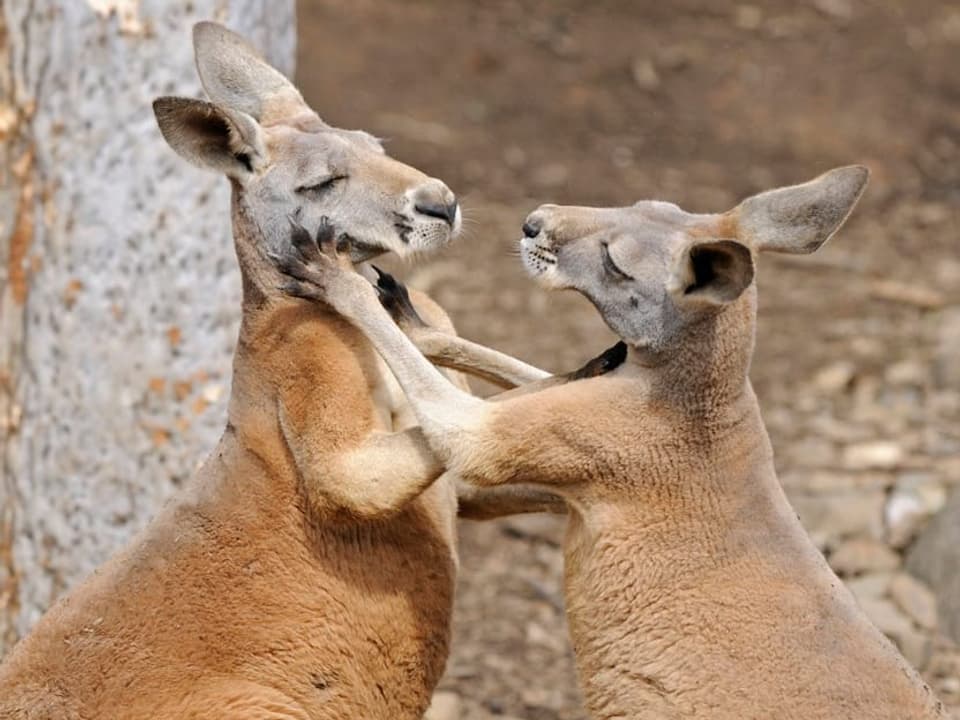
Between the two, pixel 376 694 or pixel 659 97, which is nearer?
pixel 376 694

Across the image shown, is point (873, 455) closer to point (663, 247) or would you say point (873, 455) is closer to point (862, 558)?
point (862, 558)

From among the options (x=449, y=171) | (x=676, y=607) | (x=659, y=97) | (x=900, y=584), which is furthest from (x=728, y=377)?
(x=659, y=97)

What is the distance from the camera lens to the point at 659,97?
1642 cm

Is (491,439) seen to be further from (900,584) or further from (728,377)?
(900,584)

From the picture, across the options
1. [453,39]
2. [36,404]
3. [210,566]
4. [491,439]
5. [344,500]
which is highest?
[491,439]

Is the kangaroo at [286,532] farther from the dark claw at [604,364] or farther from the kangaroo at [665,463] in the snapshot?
the dark claw at [604,364]

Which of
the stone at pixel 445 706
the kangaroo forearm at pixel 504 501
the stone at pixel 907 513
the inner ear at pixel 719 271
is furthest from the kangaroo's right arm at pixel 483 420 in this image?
the stone at pixel 907 513

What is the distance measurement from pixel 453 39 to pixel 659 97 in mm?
2187

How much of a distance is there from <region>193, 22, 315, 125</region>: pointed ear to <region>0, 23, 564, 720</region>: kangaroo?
25cm

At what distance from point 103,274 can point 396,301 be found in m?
1.56

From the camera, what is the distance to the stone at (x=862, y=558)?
838 cm

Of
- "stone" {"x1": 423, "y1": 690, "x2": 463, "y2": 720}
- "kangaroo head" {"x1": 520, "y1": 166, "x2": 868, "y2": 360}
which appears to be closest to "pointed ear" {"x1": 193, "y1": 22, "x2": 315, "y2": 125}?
"kangaroo head" {"x1": 520, "y1": 166, "x2": 868, "y2": 360}

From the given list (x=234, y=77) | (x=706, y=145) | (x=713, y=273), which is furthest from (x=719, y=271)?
(x=706, y=145)

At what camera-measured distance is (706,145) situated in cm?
1555
